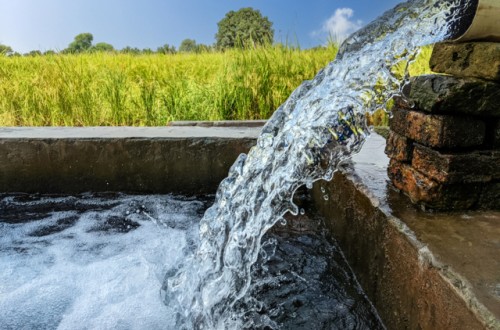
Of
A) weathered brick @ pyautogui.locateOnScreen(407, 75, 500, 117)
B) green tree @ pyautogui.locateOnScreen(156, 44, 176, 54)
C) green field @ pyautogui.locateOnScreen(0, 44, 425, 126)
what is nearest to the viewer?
weathered brick @ pyautogui.locateOnScreen(407, 75, 500, 117)

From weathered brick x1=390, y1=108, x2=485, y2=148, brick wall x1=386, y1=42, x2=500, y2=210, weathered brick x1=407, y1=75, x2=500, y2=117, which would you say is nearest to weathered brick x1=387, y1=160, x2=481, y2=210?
brick wall x1=386, y1=42, x2=500, y2=210

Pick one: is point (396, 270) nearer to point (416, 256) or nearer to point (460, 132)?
point (416, 256)

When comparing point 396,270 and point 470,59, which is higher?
point 470,59

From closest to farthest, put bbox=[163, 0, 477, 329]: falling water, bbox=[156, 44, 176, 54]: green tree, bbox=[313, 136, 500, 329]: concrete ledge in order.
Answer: bbox=[313, 136, 500, 329]: concrete ledge, bbox=[163, 0, 477, 329]: falling water, bbox=[156, 44, 176, 54]: green tree

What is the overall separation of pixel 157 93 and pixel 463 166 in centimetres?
370

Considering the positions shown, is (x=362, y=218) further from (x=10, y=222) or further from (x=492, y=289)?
(x=10, y=222)

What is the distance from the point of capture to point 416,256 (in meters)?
1.20

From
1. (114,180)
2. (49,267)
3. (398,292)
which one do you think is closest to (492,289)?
(398,292)

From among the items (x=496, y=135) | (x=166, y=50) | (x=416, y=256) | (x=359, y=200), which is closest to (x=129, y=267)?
(x=359, y=200)

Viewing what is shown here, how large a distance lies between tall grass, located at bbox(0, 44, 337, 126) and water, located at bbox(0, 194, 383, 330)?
1.90 meters

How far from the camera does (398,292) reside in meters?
1.33

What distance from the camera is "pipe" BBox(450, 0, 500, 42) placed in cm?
142

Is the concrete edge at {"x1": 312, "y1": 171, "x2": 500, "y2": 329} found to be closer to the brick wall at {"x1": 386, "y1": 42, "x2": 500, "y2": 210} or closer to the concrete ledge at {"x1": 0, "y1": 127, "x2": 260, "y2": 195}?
the brick wall at {"x1": 386, "y1": 42, "x2": 500, "y2": 210}

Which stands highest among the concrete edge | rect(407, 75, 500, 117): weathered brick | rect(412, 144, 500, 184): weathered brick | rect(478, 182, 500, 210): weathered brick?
rect(407, 75, 500, 117): weathered brick
